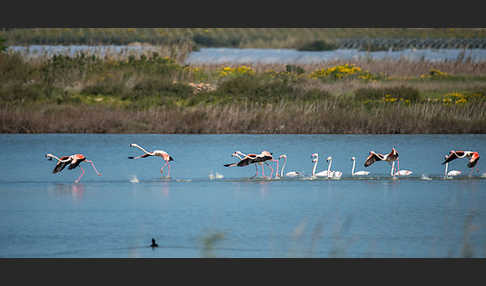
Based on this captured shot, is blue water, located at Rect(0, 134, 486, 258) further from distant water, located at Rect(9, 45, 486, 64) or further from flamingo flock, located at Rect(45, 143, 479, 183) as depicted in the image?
distant water, located at Rect(9, 45, 486, 64)

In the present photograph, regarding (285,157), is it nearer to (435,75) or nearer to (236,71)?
(236,71)

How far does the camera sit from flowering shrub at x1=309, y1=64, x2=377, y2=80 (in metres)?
36.3

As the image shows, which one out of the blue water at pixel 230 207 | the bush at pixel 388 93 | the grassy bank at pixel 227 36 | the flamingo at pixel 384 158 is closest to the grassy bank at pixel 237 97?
the bush at pixel 388 93

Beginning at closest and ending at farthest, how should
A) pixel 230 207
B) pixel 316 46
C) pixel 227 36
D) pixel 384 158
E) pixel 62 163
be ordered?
pixel 230 207
pixel 62 163
pixel 384 158
pixel 316 46
pixel 227 36

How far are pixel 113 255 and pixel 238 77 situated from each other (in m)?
21.4

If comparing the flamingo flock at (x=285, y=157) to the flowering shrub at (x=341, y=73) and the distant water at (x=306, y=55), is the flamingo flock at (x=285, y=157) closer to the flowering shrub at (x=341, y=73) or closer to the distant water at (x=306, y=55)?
the flowering shrub at (x=341, y=73)

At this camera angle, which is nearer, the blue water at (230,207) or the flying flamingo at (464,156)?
the blue water at (230,207)

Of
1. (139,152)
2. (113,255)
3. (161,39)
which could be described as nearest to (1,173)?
(139,152)

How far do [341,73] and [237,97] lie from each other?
685 cm

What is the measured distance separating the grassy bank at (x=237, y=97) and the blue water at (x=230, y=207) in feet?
11.7

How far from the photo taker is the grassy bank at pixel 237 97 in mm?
27641

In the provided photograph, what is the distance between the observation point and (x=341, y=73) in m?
36.7

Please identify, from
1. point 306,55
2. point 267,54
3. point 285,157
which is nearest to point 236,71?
point 267,54

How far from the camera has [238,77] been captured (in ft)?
110
